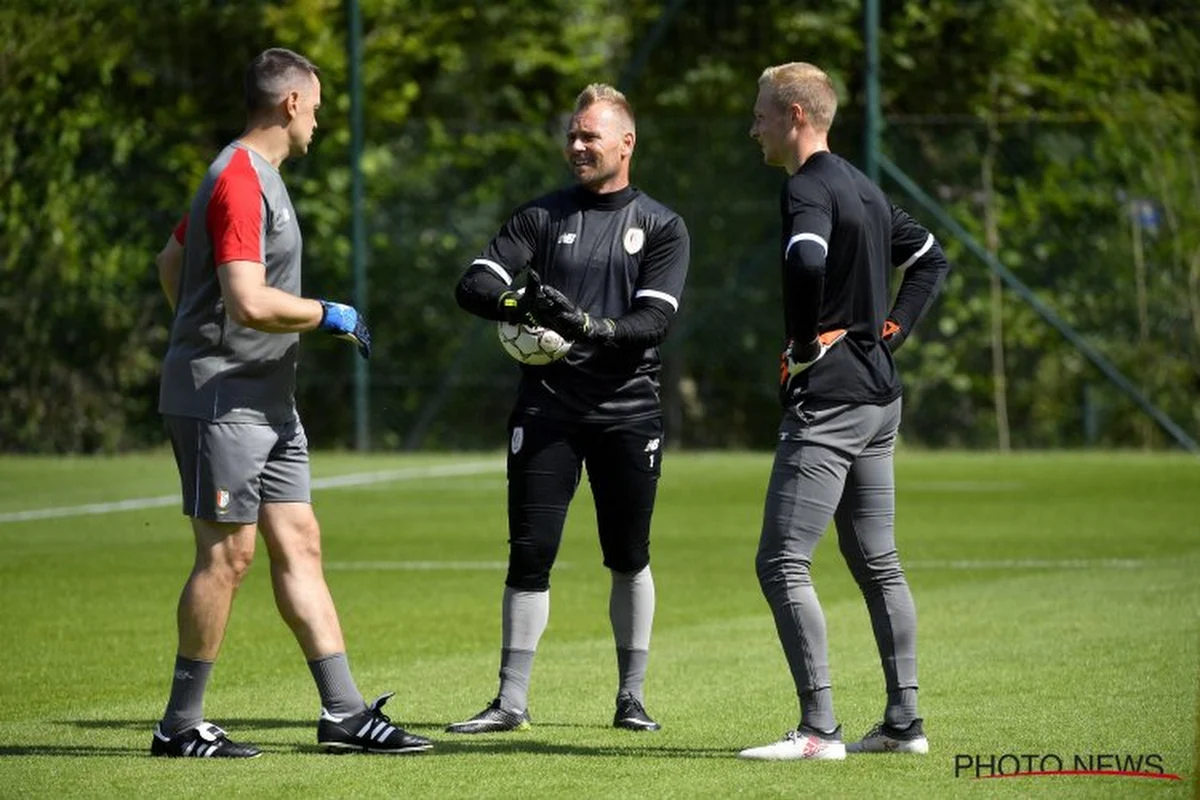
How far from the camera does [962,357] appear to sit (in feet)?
73.0

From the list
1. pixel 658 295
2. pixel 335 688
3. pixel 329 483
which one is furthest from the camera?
pixel 329 483

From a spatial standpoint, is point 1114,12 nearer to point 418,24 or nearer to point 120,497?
point 418,24

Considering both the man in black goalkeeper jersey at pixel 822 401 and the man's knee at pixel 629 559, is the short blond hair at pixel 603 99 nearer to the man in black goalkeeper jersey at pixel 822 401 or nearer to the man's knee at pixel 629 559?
the man in black goalkeeper jersey at pixel 822 401

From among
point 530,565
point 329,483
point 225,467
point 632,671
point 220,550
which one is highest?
point 225,467

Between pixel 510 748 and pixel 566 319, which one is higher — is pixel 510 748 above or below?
below

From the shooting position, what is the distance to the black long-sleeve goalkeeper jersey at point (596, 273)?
310 inches

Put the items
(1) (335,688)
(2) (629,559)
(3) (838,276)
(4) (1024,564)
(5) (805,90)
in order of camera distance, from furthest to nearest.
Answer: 1. (4) (1024,564)
2. (2) (629,559)
3. (1) (335,688)
4. (3) (838,276)
5. (5) (805,90)

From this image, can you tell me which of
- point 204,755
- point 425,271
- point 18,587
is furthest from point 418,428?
point 204,755

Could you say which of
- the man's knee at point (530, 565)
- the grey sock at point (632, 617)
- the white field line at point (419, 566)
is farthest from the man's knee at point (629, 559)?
the white field line at point (419, 566)

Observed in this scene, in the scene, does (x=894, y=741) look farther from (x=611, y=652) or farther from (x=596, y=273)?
(x=611, y=652)

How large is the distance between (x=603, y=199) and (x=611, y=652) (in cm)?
261

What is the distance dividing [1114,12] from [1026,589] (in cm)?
1221

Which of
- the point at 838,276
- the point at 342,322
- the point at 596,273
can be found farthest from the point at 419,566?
the point at 838,276

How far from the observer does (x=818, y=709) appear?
22.9 ft
